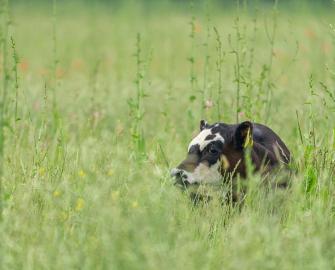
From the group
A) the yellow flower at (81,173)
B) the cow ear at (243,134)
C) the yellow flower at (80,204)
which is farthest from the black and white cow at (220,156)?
the yellow flower at (80,204)

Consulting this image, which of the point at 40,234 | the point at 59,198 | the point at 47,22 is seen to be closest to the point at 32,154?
the point at 59,198

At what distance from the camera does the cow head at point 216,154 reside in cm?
545

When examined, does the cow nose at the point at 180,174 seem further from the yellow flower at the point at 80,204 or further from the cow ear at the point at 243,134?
the yellow flower at the point at 80,204

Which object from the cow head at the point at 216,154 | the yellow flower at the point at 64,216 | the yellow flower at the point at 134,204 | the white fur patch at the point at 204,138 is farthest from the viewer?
the white fur patch at the point at 204,138

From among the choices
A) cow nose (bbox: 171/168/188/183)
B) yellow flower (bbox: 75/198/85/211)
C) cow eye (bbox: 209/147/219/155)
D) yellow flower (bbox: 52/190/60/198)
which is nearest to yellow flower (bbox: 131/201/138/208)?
yellow flower (bbox: 75/198/85/211)

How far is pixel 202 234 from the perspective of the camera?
4.66m

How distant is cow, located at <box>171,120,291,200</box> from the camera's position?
17.8 ft

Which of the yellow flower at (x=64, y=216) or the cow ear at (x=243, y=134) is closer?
the yellow flower at (x=64, y=216)

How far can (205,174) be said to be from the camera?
17.9 ft

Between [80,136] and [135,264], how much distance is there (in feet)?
13.8

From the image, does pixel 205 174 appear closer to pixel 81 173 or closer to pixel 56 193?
pixel 81 173

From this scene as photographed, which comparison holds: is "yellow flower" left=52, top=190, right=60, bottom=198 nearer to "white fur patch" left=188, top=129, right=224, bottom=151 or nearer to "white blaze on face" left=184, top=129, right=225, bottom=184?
"white blaze on face" left=184, top=129, right=225, bottom=184

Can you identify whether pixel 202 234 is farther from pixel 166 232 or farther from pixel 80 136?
pixel 80 136

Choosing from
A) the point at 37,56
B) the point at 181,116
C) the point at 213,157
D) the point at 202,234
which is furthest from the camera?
the point at 37,56
